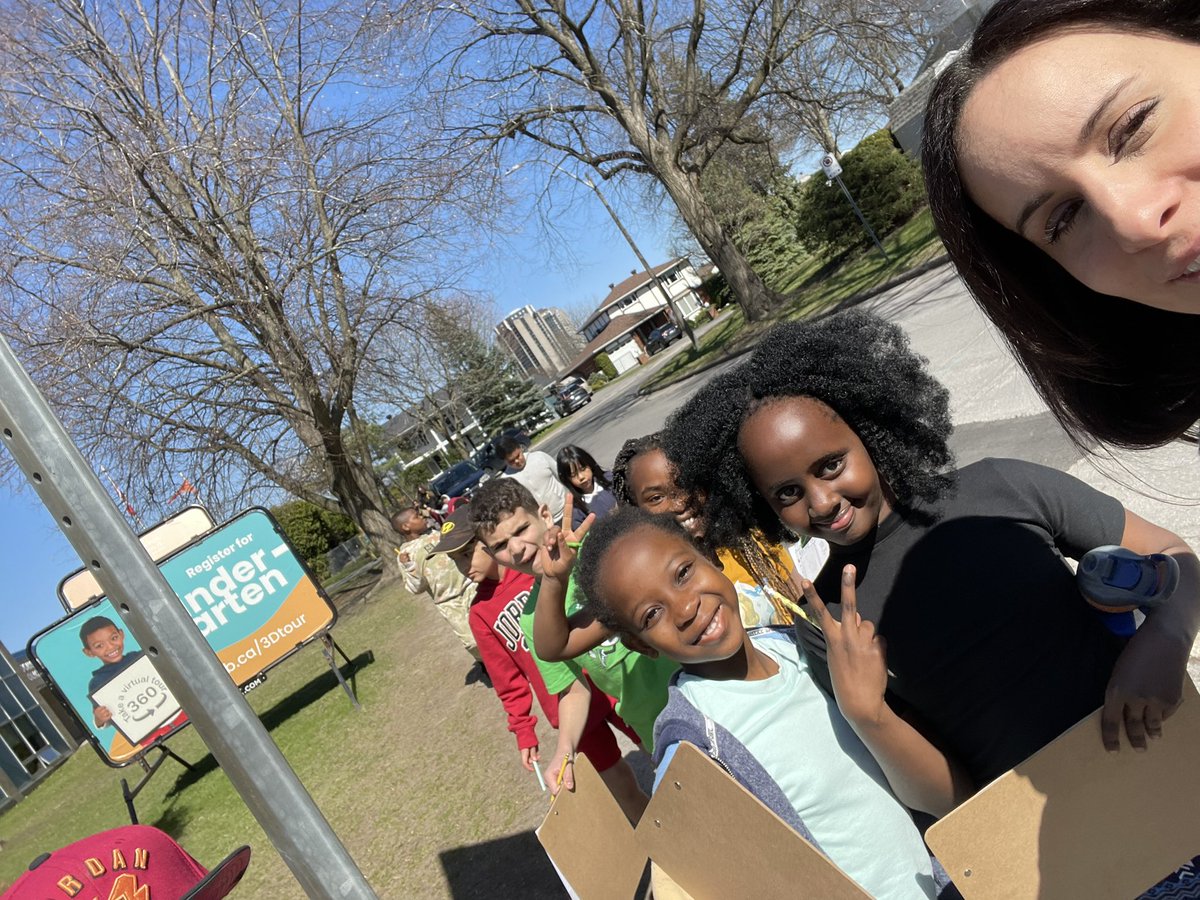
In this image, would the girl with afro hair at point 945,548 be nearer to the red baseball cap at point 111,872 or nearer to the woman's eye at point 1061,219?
the woman's eye at point 1061,219

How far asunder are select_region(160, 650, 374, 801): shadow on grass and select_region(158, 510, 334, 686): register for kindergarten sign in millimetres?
948

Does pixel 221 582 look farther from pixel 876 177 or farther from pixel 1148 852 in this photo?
pixel 876 177

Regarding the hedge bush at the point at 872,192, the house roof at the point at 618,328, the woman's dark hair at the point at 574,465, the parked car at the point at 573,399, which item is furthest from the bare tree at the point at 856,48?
the house roof at the point at 618,328

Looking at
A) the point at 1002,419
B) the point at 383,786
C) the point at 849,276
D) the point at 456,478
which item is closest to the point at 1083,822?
the point at 1002,419

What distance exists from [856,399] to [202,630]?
724cm

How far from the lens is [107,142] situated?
9117 mm

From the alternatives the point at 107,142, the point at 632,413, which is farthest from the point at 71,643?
the point at 632,413

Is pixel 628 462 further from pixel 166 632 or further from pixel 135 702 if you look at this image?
pixel 135 702

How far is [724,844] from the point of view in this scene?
1.30 metres

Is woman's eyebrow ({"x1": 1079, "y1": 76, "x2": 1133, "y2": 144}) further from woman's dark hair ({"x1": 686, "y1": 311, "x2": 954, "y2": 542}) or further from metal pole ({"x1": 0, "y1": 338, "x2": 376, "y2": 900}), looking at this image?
metal pole ({"x1": 0, "y1": 338, "x2": 376, "y2": 900})

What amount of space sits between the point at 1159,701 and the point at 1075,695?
207 millimetres

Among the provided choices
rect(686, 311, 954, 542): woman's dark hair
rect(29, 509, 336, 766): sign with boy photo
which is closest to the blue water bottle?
rect(686, 311, 954, 542): woman's dark hair

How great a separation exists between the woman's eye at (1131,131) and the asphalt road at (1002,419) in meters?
0.75

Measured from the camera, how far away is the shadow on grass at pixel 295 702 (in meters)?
8.51
